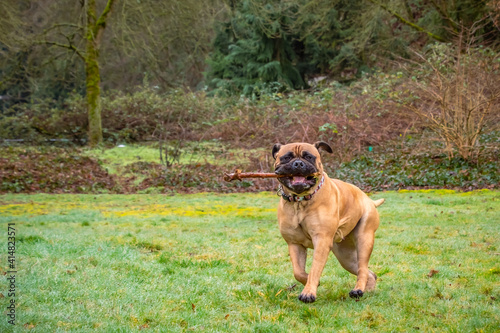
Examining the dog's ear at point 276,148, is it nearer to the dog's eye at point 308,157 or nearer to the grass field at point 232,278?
the dog's eye at point 308,157

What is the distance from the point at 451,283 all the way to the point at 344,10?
1014 inches

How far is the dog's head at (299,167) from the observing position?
4.40 meters

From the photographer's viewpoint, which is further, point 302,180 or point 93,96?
Answer: point 93,96

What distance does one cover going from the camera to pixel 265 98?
24641mm

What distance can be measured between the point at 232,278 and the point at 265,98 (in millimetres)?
19618

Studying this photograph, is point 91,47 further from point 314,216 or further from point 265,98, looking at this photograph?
point 314,216

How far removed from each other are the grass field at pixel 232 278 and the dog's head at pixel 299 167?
1.11m

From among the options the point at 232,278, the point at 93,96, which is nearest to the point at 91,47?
the point at 93,96

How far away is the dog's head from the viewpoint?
440 centimetres

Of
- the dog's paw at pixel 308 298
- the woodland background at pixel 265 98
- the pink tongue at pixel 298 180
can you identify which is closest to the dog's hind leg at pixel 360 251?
the dog's paw at pixel 308 298

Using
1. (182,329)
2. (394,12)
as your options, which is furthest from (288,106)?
(182,329)

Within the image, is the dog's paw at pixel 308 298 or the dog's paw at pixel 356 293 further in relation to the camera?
the dog's paw at pixel 356 293

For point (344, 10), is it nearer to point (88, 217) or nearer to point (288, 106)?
point (288, 106)

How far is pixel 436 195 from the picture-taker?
1330 centimetres
